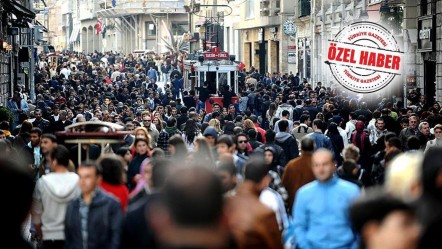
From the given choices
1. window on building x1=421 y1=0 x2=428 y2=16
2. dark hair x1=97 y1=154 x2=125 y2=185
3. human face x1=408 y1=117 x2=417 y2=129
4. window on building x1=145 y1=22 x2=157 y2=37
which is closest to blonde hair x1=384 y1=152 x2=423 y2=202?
dark hair x1=97 y1=154 x2=125 y2=185

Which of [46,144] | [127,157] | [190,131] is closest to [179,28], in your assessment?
[190,131]

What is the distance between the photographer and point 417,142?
49.6ft

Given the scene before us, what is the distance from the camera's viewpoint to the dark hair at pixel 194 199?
15.3ft

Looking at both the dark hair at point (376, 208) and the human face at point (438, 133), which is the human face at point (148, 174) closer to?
the dark hair at point (376, 208)

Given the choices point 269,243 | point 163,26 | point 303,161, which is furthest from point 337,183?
point 163,26

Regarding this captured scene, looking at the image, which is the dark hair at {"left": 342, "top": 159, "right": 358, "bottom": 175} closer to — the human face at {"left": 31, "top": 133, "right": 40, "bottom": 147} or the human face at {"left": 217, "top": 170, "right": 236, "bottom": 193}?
the human face at {"left": 217, "top": 170, "right": 236, "bottom": 193}

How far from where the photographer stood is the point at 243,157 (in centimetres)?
1442

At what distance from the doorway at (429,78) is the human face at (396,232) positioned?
29245 millimetres

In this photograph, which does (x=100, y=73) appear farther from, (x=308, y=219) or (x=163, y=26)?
(x=308, y=219)

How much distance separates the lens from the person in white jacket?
36.4 feet

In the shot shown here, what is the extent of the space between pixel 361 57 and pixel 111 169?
34.0ft

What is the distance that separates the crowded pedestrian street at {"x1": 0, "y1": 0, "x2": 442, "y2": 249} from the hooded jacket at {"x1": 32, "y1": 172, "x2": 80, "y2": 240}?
0.01 meters

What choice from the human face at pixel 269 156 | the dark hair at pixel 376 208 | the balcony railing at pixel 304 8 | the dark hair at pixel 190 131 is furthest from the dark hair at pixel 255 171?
the balcony railing at pixel 304 8

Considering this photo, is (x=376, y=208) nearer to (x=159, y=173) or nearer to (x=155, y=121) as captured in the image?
(x=159, y=173)
